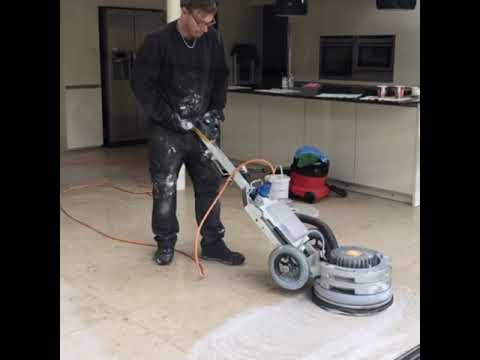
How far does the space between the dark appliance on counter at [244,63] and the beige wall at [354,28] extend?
776mm

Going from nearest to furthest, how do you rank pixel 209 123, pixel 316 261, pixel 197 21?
pixel 316 261 → pixel 197 21 → pixel 209 123

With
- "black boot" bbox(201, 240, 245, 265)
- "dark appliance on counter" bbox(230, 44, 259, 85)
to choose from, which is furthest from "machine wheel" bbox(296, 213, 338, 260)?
"dark appliance on counter" bbox(230, 44, 259, 85)

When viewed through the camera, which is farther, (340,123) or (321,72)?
(321,72)

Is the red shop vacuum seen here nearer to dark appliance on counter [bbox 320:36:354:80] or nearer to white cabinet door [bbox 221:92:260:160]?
white cabinet door [bbox 221:92:260:160]

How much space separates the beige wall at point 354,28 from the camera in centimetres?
691

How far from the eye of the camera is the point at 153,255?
146 inches

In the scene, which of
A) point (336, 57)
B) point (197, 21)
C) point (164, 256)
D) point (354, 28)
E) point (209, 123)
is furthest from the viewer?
point (336, 57)

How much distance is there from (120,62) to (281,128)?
305cm

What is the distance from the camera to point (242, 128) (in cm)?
636

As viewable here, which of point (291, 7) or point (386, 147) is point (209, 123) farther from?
point (291, 7)

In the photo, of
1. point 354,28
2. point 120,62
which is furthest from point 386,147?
point 120,62
